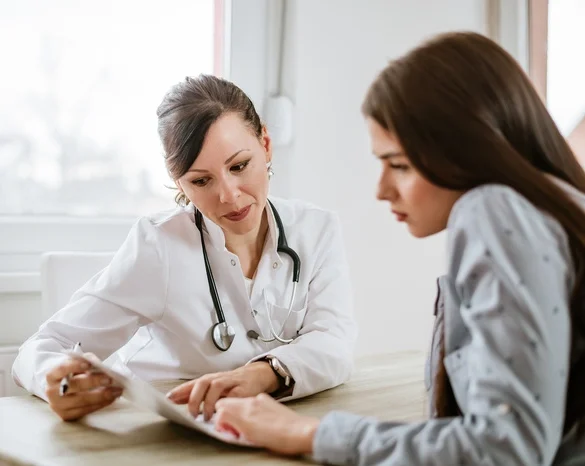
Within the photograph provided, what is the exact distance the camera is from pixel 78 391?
3.80 ft

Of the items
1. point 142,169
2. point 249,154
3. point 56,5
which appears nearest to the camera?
point 249,154

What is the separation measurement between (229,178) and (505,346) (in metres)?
0.84

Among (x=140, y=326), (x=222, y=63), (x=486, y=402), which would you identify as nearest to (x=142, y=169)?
(x=222, y=63)

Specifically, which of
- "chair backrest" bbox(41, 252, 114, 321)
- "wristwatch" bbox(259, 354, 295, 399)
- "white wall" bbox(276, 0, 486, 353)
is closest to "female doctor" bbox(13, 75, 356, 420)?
"wristwatch" bbox(259, 354, 295, 399)

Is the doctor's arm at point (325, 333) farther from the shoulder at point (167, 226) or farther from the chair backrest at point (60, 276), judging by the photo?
the chair backrest at point (60, 276)

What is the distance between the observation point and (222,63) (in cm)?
239

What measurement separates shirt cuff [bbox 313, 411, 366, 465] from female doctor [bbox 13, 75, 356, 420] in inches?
17.7

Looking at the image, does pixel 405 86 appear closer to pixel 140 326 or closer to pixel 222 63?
pixel 140 326

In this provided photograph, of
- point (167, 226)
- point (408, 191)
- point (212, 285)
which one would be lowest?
point (212, 285)

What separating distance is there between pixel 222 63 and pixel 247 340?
3.68ft

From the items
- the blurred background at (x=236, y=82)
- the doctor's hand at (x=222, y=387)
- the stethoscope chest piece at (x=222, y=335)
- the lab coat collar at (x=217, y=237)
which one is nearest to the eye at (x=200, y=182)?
the lab coat collar at (x=217, y=237)

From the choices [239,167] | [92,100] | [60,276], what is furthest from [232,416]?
[92,100]

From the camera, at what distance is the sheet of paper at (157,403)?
971 mm

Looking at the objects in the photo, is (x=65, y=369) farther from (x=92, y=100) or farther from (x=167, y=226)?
(x=92, y=100)
